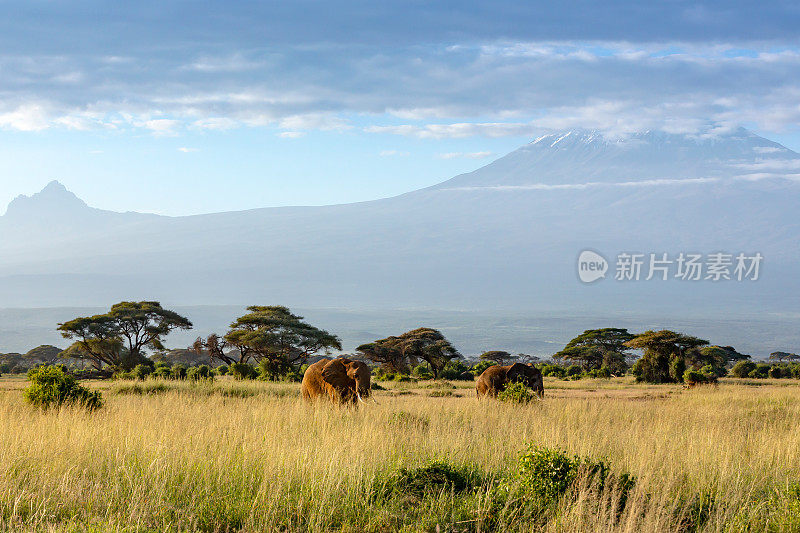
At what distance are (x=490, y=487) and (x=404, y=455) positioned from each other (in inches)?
71.6

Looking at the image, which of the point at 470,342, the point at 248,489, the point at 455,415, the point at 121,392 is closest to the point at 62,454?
the point at 248,489

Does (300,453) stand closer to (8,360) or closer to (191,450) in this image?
(191,450)

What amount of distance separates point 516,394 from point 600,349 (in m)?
43.2

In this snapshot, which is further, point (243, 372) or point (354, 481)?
point (243, 372)

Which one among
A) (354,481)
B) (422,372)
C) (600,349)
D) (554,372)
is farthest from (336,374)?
(600,349)

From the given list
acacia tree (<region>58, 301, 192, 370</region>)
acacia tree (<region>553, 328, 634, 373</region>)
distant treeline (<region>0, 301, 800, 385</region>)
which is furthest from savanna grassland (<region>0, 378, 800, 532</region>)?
acacia tree (<region>553, 328, 634, 373</region>)

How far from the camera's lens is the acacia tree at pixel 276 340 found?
1676 inches

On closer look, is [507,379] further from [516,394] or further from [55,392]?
[55,392]

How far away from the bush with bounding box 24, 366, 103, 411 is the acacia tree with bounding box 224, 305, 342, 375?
83.4ft

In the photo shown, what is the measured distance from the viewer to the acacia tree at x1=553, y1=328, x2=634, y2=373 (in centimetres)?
5778

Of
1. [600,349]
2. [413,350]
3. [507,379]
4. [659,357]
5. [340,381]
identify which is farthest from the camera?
[600,349]

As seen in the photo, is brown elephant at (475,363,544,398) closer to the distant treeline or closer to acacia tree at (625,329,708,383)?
the distant treeline

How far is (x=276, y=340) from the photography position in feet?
141

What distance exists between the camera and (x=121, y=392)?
24.0 meters
